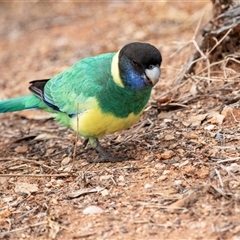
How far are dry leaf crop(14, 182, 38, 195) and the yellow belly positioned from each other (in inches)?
19.0

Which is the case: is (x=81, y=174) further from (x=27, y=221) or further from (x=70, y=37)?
(x=70, y=37)

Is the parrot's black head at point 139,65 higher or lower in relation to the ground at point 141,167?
higher

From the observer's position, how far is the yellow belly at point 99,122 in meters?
3.66

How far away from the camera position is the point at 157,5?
720 centimetres

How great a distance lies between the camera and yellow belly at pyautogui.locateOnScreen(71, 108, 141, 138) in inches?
144

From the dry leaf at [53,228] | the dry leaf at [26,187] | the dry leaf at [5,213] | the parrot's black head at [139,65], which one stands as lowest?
the dry leaf at [26,187]

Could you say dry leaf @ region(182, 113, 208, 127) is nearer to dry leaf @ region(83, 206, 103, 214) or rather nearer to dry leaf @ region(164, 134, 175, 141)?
dry leaf @ region(164, 134, 175, 141)

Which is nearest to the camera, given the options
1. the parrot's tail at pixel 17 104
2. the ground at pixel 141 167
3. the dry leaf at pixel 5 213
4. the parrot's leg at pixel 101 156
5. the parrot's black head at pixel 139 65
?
the ground at pixel 141 167

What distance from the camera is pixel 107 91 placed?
3.67 metres

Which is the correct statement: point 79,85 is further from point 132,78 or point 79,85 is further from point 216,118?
point 216,118

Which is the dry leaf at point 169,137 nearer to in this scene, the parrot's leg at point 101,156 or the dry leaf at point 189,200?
the parrot's leg at point 101,156

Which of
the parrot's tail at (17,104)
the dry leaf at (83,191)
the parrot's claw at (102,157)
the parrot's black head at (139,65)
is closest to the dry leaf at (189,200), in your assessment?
the dry leaf at (83,191)

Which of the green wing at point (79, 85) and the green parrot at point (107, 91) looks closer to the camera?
the green parrot at point (107, 91)

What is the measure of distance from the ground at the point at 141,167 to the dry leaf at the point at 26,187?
0.04ft
